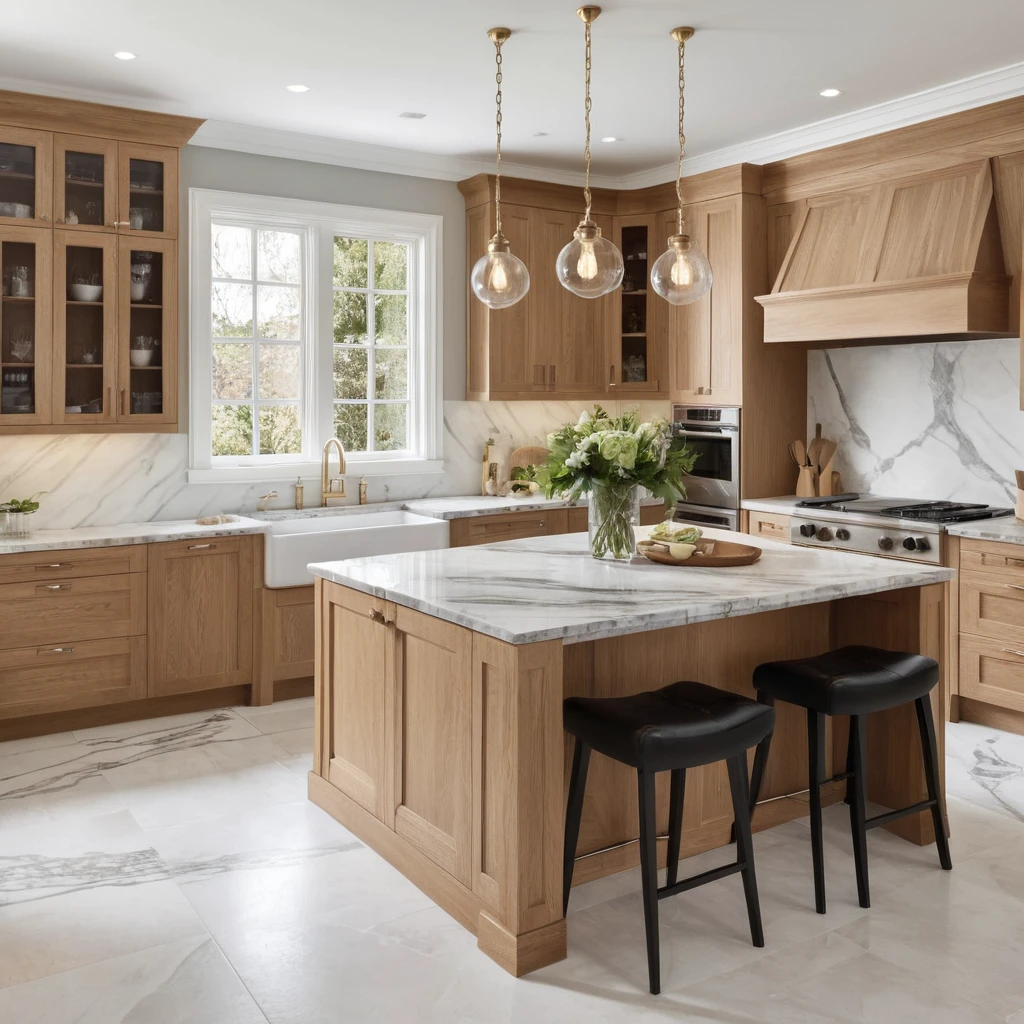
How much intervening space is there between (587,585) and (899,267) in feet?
9.23

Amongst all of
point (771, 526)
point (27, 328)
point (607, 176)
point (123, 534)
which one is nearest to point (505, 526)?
point (771, 526)

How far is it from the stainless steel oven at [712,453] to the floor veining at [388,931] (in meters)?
2.34

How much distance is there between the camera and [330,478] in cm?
566

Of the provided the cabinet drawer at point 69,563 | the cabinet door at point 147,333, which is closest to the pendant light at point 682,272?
the cabinet door at point 147,333

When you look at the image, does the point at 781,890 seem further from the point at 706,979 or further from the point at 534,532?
the point at 534,532

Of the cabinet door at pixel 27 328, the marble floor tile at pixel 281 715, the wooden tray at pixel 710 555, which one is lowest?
the marble floor tile at pixel 281 715

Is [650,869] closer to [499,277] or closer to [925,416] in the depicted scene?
[499,277]

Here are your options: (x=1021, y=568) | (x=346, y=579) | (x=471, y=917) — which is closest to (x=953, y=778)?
(x=1021, y=568)

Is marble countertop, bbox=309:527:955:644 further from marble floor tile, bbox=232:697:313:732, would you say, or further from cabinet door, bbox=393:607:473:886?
marble floor tile, bbox=232:697:313:732

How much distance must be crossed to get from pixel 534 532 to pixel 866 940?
132 inches

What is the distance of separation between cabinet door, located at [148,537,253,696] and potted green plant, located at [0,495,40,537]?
56cm

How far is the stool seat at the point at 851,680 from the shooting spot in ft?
9.57

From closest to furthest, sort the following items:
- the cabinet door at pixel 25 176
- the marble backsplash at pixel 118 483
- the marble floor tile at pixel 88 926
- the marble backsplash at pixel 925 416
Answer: the marble floor tile at pixel 88 926
the cabinet door at pixel 25 176
the marble backsplash at pixel 118 483
the marble backsplash at pixel 925 416

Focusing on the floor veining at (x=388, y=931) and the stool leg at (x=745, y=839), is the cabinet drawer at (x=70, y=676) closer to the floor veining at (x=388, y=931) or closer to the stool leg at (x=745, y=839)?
the floor veining at (x=388, y=931)
